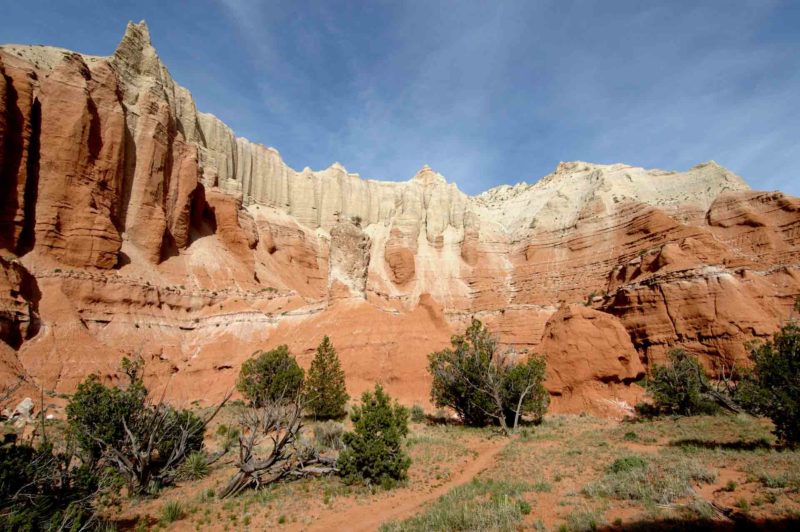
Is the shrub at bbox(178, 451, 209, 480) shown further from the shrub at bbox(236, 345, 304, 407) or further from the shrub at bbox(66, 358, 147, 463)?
the shrub at bbox(236, 345, 304, 407)

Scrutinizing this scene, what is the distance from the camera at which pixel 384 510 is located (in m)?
11.1

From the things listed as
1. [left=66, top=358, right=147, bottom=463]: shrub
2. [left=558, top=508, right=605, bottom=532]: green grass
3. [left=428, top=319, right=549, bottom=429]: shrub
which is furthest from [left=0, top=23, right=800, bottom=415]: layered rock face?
[left=558, top=508, right=605, bottom=532]: green grass

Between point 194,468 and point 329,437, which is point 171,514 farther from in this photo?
point 329,437

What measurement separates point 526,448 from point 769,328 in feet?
82.3

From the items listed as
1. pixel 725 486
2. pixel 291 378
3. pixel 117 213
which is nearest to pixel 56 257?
pixel 117 213

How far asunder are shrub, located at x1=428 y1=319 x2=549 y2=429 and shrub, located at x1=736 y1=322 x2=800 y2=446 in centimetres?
999

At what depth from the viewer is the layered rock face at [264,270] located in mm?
30828

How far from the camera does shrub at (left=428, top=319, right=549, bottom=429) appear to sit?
75.3 ft

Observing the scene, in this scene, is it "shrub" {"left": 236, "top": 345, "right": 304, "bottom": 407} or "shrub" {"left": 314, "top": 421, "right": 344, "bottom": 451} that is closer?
"shrub" {"left": 314, "top": 421, "right": 344, "bottom": 451}

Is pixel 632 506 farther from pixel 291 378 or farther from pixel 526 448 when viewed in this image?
pixel 291 378

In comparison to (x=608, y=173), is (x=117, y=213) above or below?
below

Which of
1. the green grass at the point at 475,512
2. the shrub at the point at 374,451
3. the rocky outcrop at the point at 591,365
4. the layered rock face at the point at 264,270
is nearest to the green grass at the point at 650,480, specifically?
the green grass at the point at 475,512

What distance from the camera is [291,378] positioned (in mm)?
25562

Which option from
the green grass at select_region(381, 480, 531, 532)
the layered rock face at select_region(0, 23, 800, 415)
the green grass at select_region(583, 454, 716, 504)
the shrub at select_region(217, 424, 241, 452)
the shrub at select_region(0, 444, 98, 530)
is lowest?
the shrub at select_region(217, 424, 241, 452)
